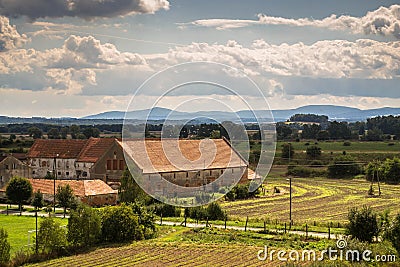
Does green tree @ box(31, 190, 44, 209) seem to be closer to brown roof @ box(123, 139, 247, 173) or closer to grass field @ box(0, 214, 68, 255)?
grass field @ box(0, 214, 68, 255)

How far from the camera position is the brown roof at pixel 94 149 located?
55.2m

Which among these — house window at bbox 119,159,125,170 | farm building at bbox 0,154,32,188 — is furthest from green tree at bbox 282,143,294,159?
farm building at bbox 0,154,32,188

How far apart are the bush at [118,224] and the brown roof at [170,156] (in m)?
13.0

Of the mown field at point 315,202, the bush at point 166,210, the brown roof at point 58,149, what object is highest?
the brown roof at point 58,149

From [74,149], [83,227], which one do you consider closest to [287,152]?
[74,149]

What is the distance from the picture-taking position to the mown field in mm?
40406

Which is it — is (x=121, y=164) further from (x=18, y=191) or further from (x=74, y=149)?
(x=18, y=191)

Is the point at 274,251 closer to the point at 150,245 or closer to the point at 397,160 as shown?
the point at 150,245

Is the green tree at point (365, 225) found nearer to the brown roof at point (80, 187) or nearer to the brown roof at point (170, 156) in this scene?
the brown roof at point (170, 156)

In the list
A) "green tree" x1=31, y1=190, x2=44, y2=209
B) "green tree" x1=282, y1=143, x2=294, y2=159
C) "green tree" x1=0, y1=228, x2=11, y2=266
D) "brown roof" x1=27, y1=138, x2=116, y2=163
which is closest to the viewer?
"green tree" x1=0, y1=228, x2=11, y2=266

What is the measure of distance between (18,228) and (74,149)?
25.3 metres

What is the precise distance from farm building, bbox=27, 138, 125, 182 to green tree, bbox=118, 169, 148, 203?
12456 mm

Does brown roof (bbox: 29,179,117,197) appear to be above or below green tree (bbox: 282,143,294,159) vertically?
below

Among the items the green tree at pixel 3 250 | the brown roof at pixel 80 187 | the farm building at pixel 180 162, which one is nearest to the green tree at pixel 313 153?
the farm building at pixel 180 162
